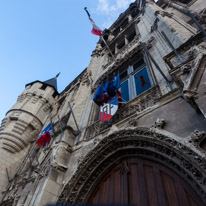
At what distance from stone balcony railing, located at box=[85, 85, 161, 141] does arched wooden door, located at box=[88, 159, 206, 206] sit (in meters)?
1.40

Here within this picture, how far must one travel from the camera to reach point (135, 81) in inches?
256

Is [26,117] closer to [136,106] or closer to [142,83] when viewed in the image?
[142,83]

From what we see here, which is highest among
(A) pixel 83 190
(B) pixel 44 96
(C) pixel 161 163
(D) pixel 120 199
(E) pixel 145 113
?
(B) pixel 44 96

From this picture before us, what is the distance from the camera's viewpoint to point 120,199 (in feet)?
11.2

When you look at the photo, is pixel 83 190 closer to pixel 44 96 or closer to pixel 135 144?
pixel 135 144

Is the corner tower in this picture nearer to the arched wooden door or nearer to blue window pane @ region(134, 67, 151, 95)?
the arched wooden door

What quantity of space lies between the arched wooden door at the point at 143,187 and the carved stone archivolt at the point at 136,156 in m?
0.16

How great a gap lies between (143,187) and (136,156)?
0.78 metres

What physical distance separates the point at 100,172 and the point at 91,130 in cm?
187

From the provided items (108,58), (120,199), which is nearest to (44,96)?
(108,58)

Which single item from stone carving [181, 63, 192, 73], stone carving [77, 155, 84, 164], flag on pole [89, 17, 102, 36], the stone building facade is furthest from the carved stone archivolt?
flag on pole [89, 17, 102, 36]

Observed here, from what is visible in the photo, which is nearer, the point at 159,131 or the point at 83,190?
the point at 159,131

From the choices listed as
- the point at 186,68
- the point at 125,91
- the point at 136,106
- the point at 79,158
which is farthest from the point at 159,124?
the point at 125,91

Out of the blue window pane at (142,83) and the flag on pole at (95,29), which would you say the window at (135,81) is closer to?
the blue window pane at (142,83)
